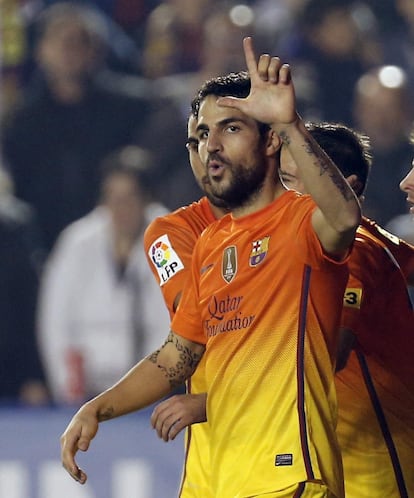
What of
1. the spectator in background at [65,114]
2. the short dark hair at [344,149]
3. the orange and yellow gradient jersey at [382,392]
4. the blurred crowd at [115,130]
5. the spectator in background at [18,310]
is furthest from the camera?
the spectator in background at [65,114]

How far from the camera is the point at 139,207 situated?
8172mm

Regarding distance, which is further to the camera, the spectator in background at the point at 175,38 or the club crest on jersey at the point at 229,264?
the spectator in background at the point at 175,38

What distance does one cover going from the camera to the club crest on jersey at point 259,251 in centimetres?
402

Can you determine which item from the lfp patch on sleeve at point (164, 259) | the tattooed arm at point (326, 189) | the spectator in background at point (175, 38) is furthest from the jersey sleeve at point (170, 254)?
the spectator in background at point (175, 38)

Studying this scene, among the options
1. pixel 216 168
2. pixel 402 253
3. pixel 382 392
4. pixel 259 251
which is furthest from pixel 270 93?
pixel 382 392

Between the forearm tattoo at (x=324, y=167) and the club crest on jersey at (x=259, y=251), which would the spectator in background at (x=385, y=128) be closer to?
the club crest on jersey at (x=259, y=251)

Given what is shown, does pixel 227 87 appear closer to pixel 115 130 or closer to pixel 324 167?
pixel 324 167

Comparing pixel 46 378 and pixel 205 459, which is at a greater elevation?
pixel 46 378

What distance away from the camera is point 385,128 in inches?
332

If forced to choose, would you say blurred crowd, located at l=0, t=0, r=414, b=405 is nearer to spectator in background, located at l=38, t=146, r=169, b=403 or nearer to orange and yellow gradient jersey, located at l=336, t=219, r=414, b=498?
spectator in background, located at l=38, t=146, r=169, b=403

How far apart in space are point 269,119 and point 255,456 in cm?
99

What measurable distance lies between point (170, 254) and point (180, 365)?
0.73m

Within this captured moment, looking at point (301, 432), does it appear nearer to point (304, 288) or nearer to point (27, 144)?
point (304, 288)

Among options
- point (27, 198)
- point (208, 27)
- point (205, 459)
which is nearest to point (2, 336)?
point (27, 198)
